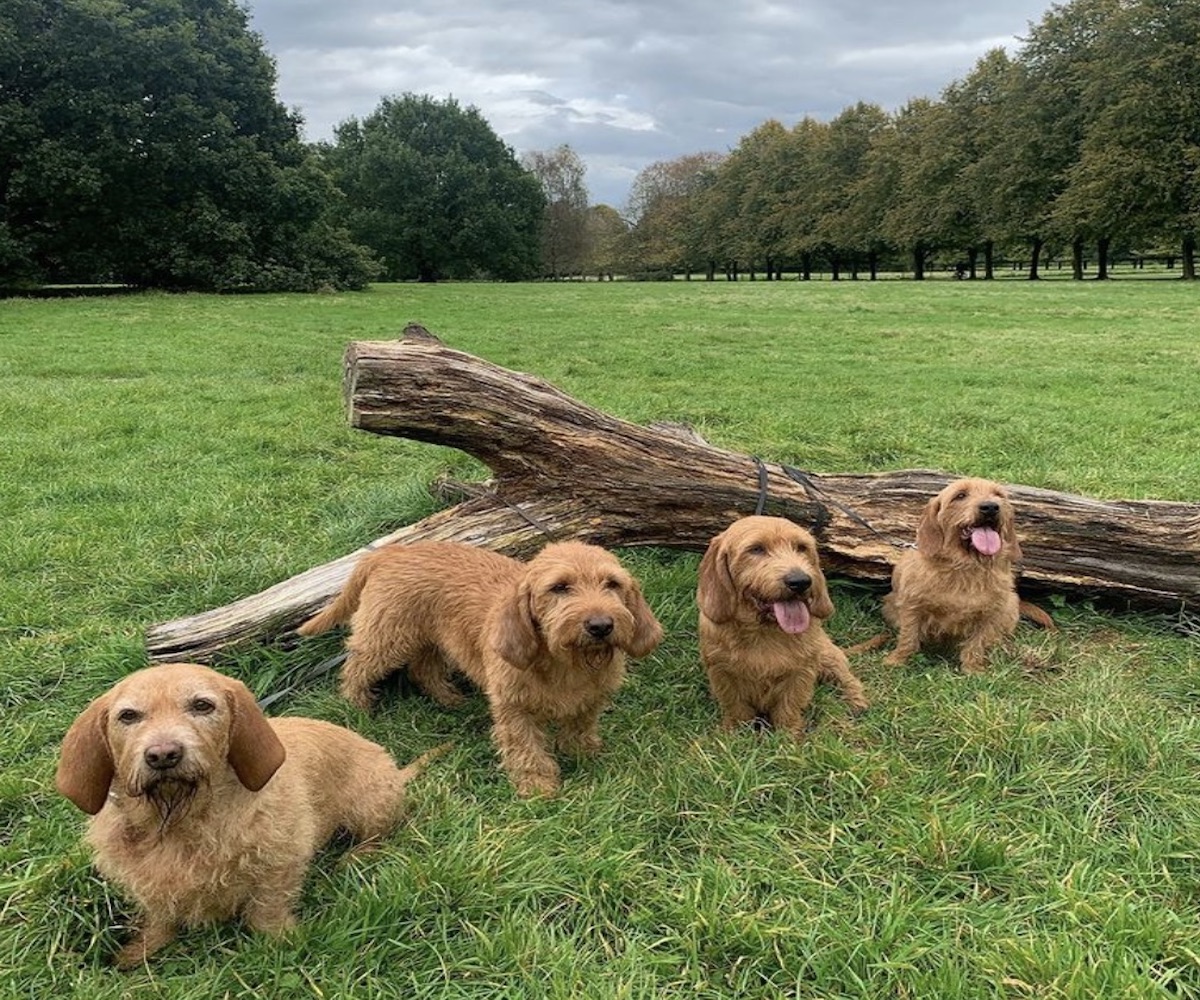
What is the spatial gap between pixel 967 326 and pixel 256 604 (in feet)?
76.2

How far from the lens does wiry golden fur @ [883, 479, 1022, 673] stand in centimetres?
441

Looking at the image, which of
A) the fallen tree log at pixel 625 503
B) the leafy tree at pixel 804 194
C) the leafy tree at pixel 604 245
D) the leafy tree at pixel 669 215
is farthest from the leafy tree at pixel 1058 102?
the fallen tree log at pixel 625 503

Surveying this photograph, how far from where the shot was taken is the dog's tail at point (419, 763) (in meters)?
3.52

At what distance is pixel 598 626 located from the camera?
3254 millimetres

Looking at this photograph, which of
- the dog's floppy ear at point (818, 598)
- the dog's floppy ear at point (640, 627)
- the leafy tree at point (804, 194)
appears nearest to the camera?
the dog's floppy ear at point (640, 627)

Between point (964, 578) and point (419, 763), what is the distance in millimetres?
2953

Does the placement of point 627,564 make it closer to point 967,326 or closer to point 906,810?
point 906,810

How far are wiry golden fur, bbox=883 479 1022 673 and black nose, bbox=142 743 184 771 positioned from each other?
3522 mm

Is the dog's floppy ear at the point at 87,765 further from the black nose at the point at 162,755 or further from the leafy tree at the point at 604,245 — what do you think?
the leafy tree at the point at 604,245

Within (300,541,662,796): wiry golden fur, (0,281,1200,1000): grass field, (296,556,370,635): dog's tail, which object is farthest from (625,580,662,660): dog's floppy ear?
(296,556,370,635): dog's tail

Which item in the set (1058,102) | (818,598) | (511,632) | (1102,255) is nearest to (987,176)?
(1058,102)

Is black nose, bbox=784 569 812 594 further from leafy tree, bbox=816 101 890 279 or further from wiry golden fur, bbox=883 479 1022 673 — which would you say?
leafy tree, bbox=816 101 890 279

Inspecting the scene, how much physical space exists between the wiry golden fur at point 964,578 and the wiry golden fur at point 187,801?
3231 mm

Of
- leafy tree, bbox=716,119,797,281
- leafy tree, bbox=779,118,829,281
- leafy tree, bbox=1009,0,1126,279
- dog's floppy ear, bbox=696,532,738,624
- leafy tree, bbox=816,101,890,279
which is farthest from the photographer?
leafy tree, bbox=716,119,797,281
